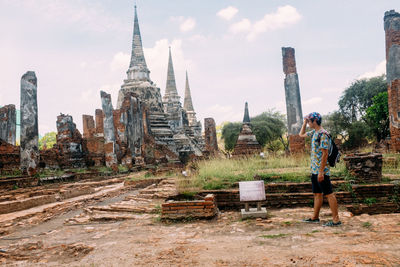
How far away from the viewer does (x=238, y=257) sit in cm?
281

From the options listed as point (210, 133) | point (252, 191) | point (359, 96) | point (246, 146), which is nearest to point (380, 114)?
point (359, 96)

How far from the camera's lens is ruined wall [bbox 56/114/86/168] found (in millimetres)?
14094

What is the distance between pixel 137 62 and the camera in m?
24.3

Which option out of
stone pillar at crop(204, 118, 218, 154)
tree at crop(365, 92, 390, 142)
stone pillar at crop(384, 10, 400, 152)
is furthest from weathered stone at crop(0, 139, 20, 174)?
tree at crop(365, 92, 390, 142)

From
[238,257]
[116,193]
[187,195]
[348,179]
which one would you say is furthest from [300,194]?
[116,193]

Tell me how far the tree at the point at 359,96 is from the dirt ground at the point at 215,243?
21355 millimetres

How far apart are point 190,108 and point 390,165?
102 feet

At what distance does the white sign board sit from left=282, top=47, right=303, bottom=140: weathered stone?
A: 9.54m

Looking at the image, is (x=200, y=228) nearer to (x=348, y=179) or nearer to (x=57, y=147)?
(x=348, y=179)

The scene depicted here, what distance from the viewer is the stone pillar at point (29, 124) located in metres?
10.4

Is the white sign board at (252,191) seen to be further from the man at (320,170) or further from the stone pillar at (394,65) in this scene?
the stone pillar at (394,65)

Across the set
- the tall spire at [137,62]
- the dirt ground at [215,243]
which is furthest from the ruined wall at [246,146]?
the tall spire at [137,62]

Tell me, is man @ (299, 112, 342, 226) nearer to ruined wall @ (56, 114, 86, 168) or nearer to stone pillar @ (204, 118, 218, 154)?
ruined wall @ (56, 114, 86, 168)

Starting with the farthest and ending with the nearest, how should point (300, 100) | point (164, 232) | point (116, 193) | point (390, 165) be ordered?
point (300, 100) < point (116, 193) < point (390, 165) < point (164, 232)
